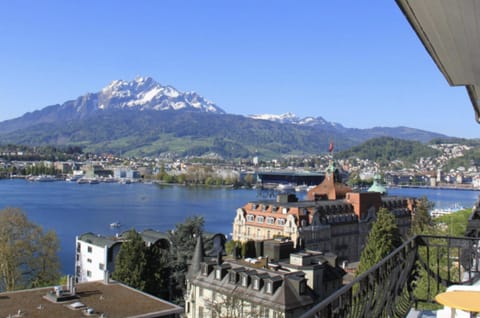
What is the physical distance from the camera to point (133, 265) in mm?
11766

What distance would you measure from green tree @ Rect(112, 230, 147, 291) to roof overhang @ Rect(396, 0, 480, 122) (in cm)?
1035

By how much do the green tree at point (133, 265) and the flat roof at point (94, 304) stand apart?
7.68ft

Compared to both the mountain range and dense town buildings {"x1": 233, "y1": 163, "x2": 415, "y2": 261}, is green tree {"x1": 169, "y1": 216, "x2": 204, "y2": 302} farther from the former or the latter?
the mountain range

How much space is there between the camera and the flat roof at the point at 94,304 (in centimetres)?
776

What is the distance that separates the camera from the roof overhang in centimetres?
130

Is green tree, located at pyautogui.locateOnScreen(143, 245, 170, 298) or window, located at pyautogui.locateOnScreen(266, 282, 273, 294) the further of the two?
green tree, located at pyautogui.locateOnScreen(143, 245, 170, 298)

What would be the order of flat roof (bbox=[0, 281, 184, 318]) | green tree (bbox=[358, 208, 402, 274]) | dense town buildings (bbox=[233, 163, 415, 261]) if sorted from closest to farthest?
flat roof (bbox=[0, 281, 184, 318]), green tree (bbox=[358, 208, 402, 274]), dense town buildings (bbox=[233, 163, 415, 261])

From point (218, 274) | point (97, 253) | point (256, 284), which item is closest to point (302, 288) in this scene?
point (256, 284)

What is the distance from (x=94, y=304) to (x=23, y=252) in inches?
250

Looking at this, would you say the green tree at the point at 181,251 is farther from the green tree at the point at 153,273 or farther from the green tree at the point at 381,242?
the green tree at the point at 381,242

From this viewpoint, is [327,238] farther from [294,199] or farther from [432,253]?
[432,253]

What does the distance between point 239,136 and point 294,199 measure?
156m

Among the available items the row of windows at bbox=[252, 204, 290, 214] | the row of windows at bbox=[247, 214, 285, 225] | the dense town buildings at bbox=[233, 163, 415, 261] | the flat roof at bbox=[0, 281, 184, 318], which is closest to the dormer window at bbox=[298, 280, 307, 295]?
the flat roof at bbox=[0, 281, 184, 318]

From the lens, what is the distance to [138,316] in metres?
7.64
